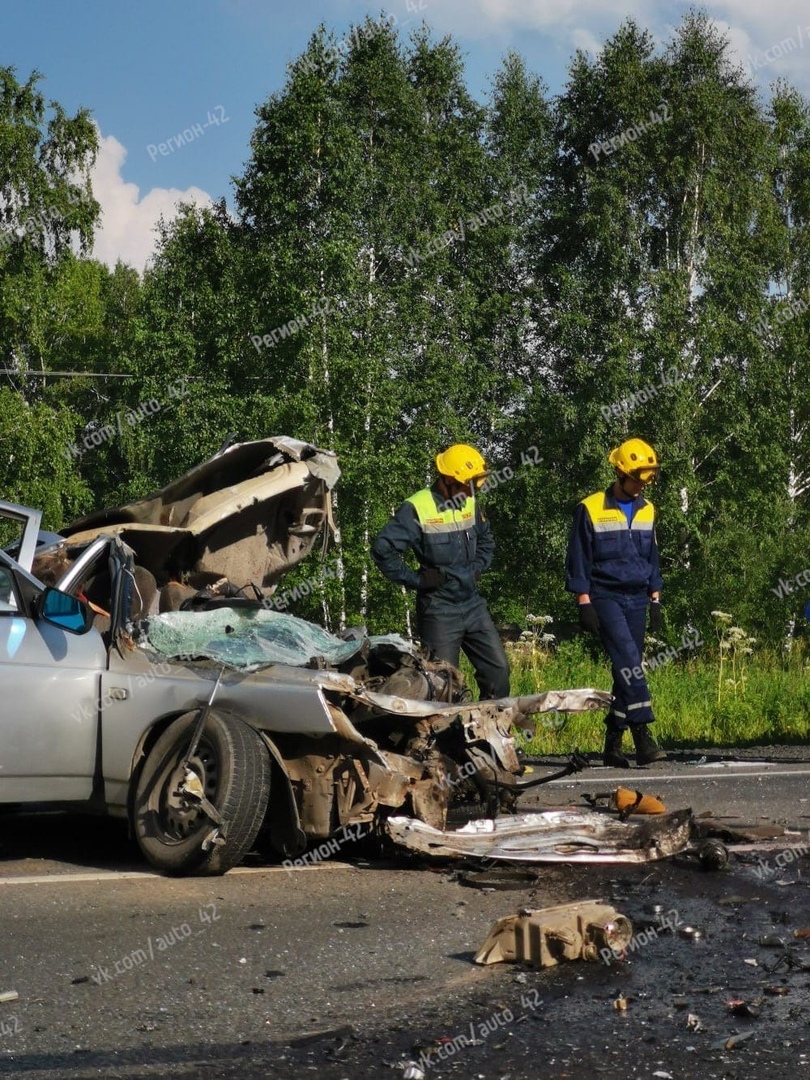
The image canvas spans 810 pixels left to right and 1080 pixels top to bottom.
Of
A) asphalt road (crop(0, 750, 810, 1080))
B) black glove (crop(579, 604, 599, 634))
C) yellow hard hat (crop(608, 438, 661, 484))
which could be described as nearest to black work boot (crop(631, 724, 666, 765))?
black glove (crop(579, 604, 599, 634))

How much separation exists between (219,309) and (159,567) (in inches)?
941

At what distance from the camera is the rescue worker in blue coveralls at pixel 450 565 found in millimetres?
8609

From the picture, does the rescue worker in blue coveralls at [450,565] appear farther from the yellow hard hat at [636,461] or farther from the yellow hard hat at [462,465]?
the yellow hard hat at [636,461]

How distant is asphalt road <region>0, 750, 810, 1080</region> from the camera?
3.59 metres

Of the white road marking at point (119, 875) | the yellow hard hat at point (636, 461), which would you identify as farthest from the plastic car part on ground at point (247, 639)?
the yellow hard hat at point (636, 461)

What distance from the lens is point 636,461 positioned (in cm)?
936

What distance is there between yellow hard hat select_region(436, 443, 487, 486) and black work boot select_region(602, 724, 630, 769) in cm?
201

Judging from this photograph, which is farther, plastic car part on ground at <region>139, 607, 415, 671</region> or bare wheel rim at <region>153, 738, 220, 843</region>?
plastic car part on ground at <region>139, 607, 415, 671</region>

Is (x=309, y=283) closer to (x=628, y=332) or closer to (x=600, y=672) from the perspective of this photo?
(x=628, y=332)

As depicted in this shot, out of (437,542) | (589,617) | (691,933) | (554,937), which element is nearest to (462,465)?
(437,542)

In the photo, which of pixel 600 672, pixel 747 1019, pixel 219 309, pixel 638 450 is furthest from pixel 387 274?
pixel 747 1019

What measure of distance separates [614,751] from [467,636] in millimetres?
1486

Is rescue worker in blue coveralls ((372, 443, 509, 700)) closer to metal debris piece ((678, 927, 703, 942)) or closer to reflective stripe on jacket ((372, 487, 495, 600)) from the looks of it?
reflective stripe on jacket ((372, 487, 495, 600))

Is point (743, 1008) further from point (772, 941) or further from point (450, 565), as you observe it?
point (450, 565)
